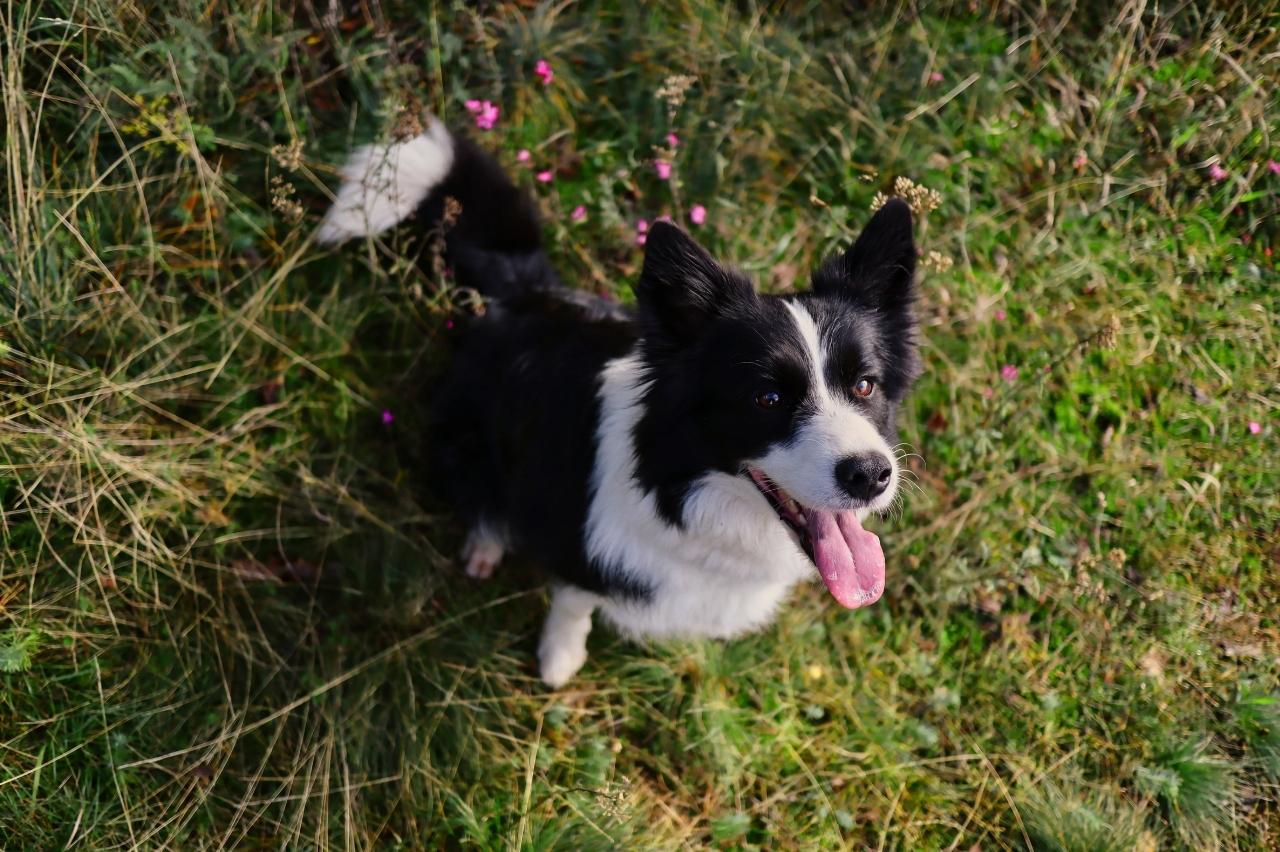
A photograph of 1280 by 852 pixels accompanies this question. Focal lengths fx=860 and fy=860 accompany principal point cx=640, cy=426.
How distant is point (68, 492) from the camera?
2777mm

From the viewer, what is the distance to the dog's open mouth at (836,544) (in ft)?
6.90

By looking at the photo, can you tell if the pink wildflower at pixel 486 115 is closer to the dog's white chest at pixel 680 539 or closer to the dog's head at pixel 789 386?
the dog's white chest at pixel 680 539

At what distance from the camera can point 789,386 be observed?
2.02 meters

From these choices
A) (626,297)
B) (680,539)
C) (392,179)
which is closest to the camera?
(680,539)

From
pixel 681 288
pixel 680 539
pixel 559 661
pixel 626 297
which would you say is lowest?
pixel 559 661

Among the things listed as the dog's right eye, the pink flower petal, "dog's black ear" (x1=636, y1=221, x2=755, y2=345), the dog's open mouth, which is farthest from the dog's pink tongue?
the pink flower petal

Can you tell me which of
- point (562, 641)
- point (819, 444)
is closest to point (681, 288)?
point (819, 444)

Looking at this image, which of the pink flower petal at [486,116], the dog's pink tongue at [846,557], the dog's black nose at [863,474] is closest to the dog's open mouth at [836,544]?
the dog's pink tongue at [846,557]

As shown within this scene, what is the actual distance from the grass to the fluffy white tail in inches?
4.2

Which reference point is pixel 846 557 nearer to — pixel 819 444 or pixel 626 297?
pixel 819 444

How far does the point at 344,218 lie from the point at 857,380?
76.3 inches

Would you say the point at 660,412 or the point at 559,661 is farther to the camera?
the point at 559,661

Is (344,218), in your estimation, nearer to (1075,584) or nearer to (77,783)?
(77,783)

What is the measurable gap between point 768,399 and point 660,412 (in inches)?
10.6
